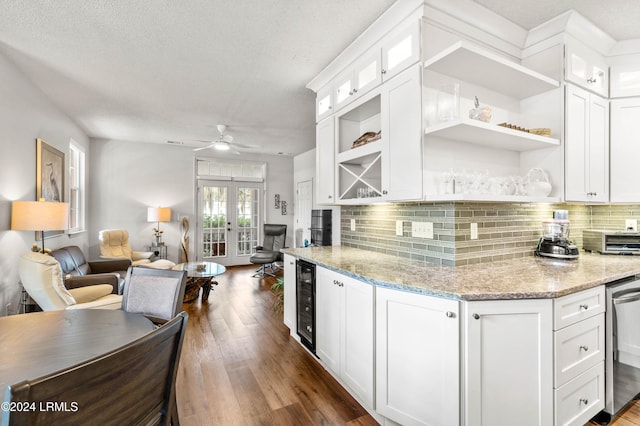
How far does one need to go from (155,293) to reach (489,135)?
232 cm

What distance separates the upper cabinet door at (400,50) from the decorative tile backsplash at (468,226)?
977mm

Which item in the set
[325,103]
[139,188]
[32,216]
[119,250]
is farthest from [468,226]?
[139,188]

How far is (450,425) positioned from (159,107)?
175 inches

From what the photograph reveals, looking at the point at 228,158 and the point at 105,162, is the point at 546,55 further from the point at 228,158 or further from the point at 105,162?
the point at 105,162

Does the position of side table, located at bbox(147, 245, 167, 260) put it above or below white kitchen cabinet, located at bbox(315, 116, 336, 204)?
below

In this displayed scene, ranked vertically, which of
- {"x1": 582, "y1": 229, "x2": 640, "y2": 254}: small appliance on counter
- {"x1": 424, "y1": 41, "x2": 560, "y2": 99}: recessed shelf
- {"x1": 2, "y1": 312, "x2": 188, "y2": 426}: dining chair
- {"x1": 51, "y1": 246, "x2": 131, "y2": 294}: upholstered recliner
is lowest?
{"x1": 51, "y1": 246, "x2": 131, "y2": 294}: upholstered recliner

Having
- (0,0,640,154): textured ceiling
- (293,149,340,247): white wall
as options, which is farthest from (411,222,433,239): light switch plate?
(293,149,340,247): white wall

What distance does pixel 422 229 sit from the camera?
2.30 meters

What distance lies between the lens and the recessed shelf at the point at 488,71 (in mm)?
1825

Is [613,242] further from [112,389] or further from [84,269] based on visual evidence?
[84,269]

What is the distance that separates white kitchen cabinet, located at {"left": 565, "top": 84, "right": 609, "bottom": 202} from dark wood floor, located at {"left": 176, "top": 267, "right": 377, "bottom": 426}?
2.33 meters

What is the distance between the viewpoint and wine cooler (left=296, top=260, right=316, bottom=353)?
244cm

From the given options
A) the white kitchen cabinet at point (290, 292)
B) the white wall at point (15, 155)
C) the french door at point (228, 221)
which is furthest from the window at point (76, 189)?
the white kitchen cabinet at point (290, 292)

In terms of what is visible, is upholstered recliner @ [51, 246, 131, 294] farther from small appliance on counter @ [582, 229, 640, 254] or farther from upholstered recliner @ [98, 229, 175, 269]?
small appliance on counter @ [582, 229, 640, 254]
